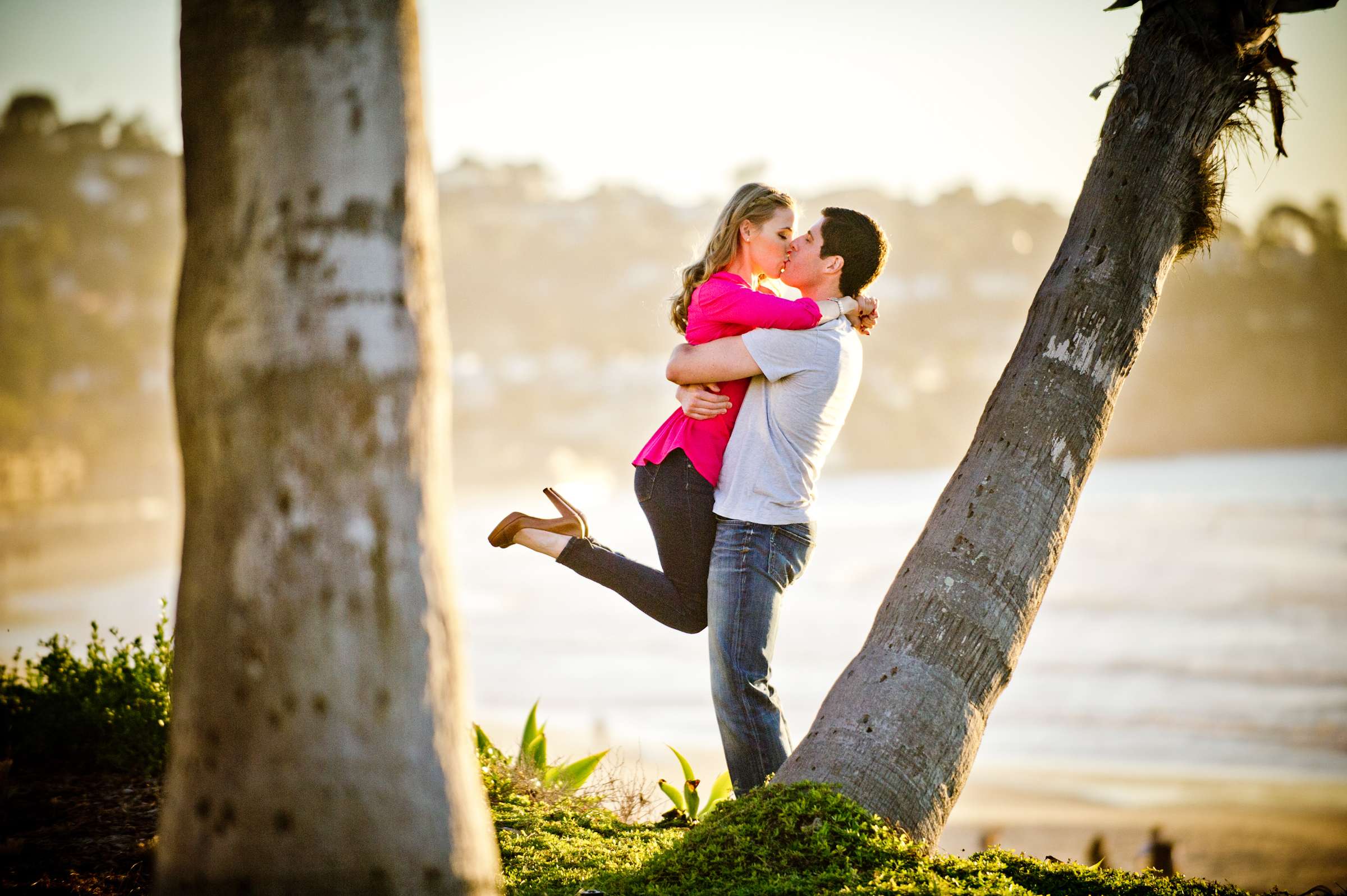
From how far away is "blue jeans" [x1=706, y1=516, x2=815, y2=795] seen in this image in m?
3.21

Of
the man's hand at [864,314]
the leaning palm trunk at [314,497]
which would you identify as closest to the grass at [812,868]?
the leaning palm trunk at [314,497]

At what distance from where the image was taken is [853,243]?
3.52m

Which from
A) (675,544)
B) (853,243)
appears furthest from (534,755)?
(853,243)

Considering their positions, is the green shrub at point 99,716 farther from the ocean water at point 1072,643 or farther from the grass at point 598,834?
the ocean water at point 1072,643

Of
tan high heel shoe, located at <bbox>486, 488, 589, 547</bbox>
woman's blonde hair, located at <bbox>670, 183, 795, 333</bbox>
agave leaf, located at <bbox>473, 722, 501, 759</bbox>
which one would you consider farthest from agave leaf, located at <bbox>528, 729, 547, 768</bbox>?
woman's blonde hair, located at <bbox>670, 183, 795, 333</bbox>

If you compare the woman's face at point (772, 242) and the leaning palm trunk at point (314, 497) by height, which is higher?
the woman's face at point (772, 242)

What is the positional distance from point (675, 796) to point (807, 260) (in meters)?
2.38

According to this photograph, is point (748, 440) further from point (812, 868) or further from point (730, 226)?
point (812, 868)

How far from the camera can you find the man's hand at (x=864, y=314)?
11.5ft

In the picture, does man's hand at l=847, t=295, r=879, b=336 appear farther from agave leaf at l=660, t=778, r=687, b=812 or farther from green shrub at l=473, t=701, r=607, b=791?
green shrub at l=473, t=701, r=607, b=791

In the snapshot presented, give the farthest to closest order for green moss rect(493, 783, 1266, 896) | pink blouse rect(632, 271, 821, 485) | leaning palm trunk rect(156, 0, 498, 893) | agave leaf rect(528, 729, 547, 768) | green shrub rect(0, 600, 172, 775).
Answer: agave leaf rect(528, 729, 547, 768) → green shrub rect(0, 600, 172, 775) → pink blouse rect(632, 271, 821, 485) → green moss rect(493, 783, 1266, 896) → leaning palm trunk rect(156, 0, 498, 893)

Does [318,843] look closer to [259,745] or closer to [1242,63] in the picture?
[259,745]

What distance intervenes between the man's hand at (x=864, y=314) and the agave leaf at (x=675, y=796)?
2.14 meters

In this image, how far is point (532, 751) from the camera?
15.6 ft
